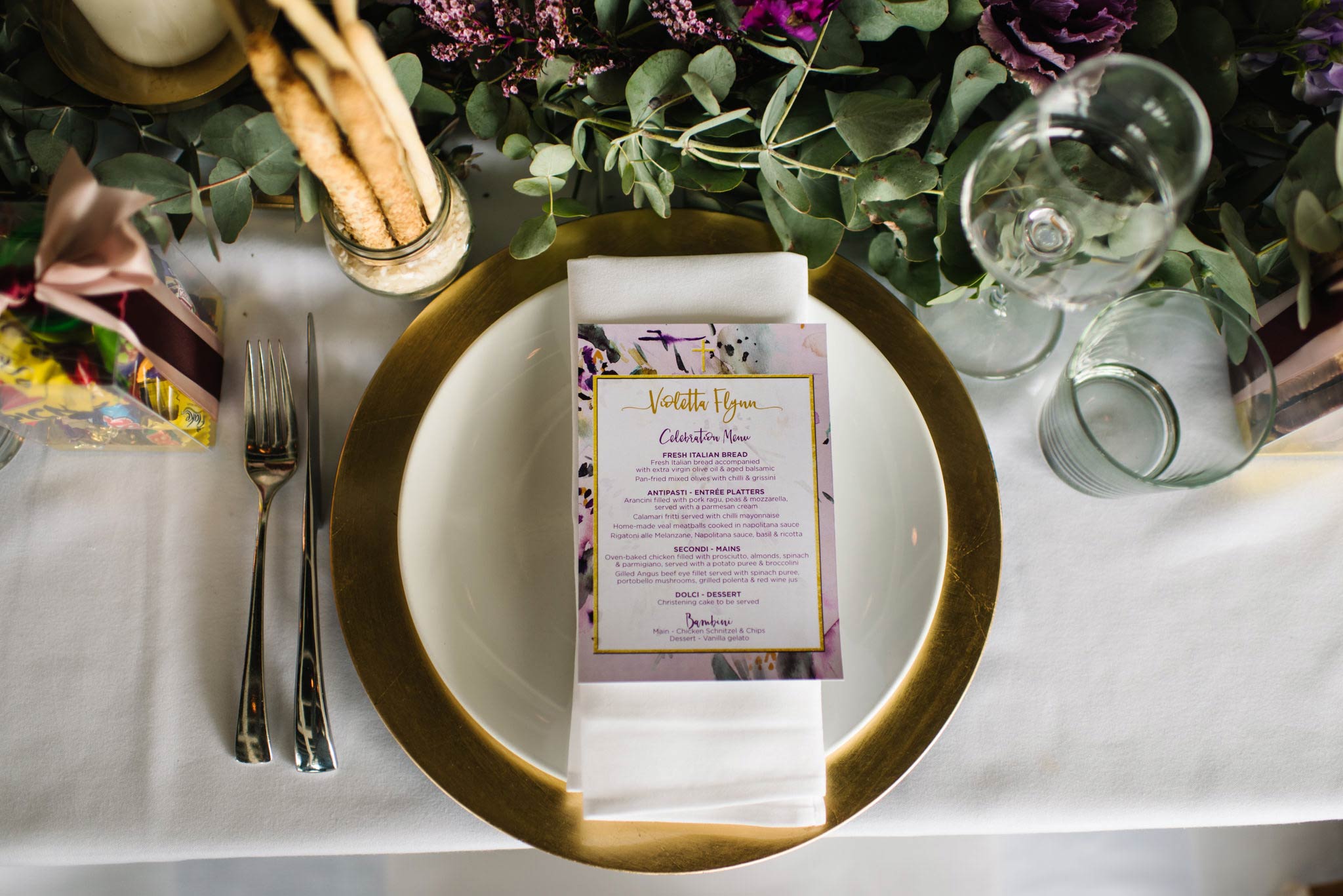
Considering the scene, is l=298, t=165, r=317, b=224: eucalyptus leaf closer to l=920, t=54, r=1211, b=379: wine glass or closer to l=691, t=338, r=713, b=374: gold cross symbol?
l=691, t=338, r=713, b=374: gold cross symbol

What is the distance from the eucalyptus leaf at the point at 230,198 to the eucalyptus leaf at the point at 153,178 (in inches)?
0.9

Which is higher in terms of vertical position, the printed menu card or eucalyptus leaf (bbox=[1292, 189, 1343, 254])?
eucalyptus leaf (bbox=[1292, 189, 1343, 254])

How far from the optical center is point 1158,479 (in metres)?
0.58

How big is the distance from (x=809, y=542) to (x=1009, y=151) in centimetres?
32

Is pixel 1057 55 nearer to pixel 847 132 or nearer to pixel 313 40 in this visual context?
pixel 847 132

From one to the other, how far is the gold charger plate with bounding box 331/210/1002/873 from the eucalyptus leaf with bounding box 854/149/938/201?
0.26ft

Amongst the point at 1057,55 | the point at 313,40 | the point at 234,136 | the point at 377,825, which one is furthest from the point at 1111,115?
the point at 377,825

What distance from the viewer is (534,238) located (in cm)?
60

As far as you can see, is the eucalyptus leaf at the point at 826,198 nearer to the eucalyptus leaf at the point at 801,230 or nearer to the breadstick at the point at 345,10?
the eucalyptus leaf at the point at 801,230

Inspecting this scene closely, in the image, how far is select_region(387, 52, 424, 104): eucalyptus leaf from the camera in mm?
571

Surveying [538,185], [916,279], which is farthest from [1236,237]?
[538,185]

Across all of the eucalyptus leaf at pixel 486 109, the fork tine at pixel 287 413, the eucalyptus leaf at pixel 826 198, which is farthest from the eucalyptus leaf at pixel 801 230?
the fork tine at pixel 287 413

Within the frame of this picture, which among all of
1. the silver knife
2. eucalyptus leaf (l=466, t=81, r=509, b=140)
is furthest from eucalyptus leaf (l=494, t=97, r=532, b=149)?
the silver knife

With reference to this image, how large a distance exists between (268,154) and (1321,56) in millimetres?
832
